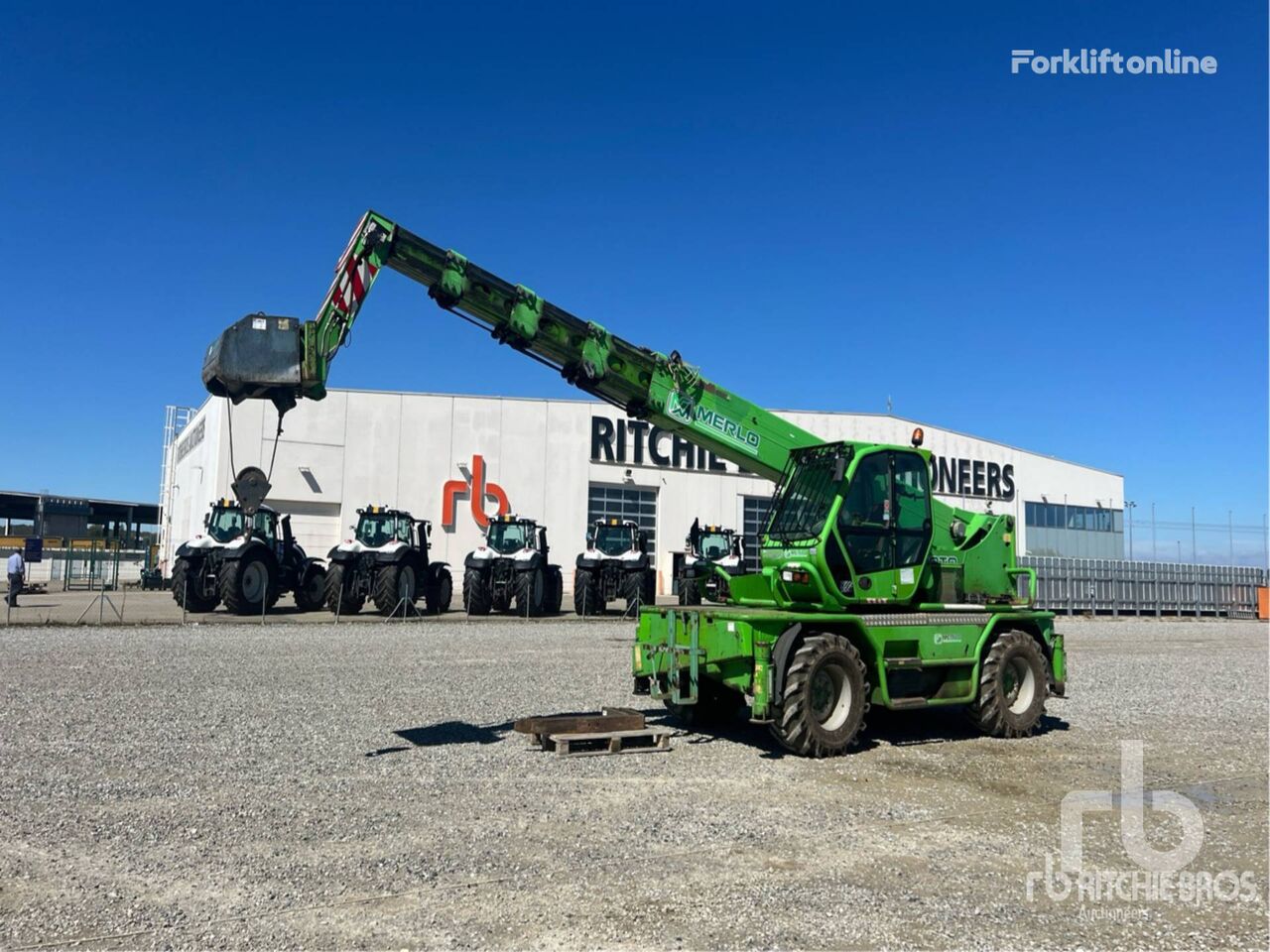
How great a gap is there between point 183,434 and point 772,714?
→ 45.4 metres

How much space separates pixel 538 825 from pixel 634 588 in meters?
20.4

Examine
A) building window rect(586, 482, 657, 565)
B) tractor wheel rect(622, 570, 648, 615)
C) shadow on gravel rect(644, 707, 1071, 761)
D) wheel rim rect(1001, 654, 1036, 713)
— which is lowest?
shadow on gravel rect(644, 707, 1071, 761)

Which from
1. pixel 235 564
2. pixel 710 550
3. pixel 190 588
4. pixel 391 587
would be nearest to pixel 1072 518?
pixel 710 550

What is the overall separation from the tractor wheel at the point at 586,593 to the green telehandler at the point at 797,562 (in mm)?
15249

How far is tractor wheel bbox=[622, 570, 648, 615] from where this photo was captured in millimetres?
26828

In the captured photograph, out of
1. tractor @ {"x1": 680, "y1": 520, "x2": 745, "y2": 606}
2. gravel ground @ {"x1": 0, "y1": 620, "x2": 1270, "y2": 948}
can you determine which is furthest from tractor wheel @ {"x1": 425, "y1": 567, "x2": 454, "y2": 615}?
gravel ground @ {"x1": 0, "y1": 620, "x2": 1270, "y2": 948}

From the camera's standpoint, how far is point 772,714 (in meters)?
8.77

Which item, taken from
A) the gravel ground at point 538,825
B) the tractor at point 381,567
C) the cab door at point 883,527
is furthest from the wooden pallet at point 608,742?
the tractor at point 381,567

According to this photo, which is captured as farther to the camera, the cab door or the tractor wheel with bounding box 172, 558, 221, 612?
the tractor wheel with bounding box 172, 558, 221, 612

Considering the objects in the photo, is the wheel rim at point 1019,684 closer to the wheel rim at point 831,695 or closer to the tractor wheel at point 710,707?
the wheel rim at point 831,695

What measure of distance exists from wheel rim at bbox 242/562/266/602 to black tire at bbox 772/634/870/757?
18602 millimetres

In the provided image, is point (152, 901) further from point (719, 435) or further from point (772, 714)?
point (719, 435)

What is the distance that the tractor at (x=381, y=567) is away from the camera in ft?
82.1

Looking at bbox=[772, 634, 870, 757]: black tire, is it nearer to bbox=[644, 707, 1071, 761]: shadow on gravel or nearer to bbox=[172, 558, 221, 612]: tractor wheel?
bbox=[644, 707, 1071, 761]: shadow on gravel
